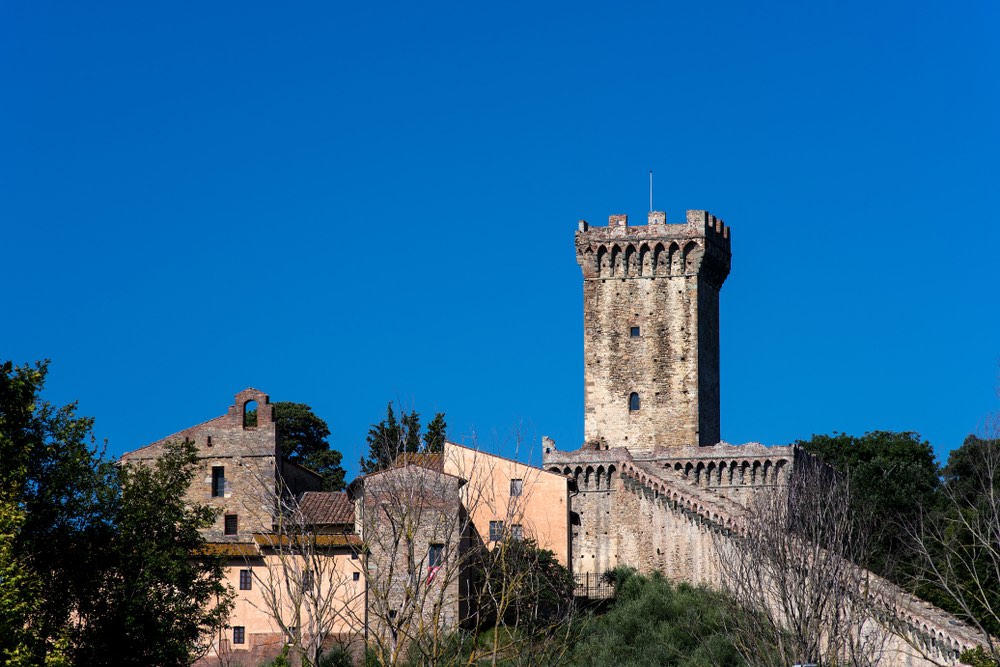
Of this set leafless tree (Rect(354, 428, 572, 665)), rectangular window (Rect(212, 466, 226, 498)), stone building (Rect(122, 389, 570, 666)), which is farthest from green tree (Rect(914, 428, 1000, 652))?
rectangular window (Rect(212, 466, 226, 498))

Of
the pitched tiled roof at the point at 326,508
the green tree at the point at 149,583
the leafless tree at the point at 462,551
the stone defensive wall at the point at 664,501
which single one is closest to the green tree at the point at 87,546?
the green tree at the point at 149,583

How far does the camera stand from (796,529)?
171 feet

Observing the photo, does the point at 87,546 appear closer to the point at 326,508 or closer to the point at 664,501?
the point at 326,508

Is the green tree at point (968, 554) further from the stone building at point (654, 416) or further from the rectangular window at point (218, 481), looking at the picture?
the rectangular window at point (218, 481)

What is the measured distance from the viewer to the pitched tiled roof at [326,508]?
61969 mm

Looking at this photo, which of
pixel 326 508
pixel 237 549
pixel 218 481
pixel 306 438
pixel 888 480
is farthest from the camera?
pixel 306 438

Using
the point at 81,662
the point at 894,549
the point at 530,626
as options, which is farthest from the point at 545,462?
the point at 81,662

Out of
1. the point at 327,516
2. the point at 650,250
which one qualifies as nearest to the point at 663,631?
the point at 327,516

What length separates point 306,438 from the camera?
302 ft

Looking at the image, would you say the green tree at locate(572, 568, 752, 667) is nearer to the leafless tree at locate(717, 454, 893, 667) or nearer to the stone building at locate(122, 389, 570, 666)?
the leafless tree at locate(717, 454, 893, 667)

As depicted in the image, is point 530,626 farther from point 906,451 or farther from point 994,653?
point 906,451

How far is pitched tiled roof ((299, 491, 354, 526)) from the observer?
6197 centimetres

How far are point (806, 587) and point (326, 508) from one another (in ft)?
70.0

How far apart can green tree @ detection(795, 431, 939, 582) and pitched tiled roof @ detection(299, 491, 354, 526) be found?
61.3 feet
